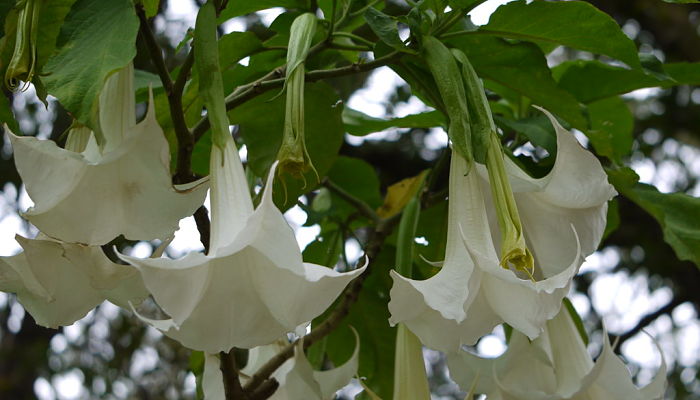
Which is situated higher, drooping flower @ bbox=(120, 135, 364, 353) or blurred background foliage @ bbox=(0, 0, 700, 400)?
drooping flower @ bbox=(120, 135, 364, 353)

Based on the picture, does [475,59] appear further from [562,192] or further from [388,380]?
[388,380]

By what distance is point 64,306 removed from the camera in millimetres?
853

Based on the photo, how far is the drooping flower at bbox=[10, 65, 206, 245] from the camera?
2.33ft

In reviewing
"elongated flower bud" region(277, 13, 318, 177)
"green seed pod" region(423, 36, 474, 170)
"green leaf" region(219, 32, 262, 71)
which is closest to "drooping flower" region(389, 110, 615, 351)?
"green seed pod" region(423, 36, 474, 170)

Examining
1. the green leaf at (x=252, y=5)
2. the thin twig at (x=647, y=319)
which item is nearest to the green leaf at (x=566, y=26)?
the green leaf at (x=252, y=5)

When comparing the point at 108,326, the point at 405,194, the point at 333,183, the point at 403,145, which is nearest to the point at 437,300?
the point at 405,194

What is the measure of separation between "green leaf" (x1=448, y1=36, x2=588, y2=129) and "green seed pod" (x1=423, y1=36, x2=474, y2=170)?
198mm

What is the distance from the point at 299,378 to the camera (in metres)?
0.92

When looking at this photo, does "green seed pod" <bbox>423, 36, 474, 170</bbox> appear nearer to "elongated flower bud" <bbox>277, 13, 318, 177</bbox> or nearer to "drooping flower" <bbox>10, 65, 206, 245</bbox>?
"elongated flower bud" <bbox>277, 13, 318, 177</bbox>

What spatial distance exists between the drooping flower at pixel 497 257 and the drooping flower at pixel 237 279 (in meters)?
0.08

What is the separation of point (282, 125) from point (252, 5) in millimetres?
174

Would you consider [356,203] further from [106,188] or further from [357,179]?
[106,188]

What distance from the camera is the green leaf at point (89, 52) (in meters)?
0.70

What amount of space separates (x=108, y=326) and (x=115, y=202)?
275 centimetres
